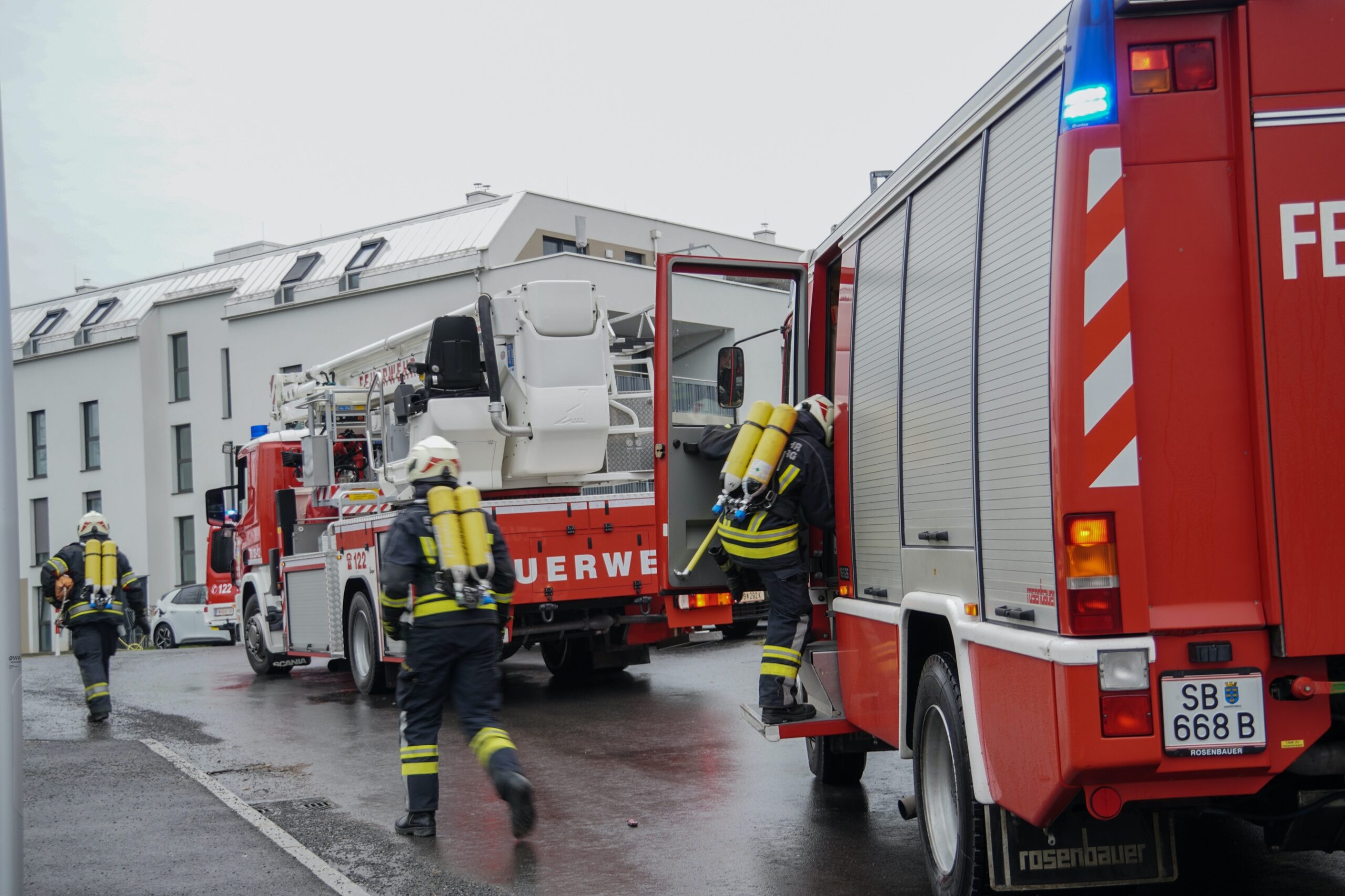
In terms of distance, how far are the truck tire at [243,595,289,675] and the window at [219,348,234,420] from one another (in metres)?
22.1

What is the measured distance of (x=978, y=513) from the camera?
446cm

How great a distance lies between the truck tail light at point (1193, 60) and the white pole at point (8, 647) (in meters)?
3.90

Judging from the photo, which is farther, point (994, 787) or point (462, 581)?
point (462, 581)

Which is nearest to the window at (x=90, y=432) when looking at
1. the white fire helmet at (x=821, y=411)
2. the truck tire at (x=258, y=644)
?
the truck tire at (x=258, y=644)

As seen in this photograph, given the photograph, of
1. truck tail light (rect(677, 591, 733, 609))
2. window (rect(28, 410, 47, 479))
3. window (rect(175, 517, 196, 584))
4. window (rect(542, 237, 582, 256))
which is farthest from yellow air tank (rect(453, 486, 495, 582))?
window (rect(28, 410, 47, 479))

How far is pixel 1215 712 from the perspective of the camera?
12.1 feet

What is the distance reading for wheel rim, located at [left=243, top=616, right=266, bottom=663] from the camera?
1648cm

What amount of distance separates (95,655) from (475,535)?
678 cm

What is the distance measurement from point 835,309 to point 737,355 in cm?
61

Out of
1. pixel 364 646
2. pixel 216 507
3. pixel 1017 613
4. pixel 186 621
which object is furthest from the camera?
pixel 186 621

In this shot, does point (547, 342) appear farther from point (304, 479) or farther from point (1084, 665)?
point (1084, 665)

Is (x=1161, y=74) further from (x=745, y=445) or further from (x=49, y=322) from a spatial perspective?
(x=49, y=322)

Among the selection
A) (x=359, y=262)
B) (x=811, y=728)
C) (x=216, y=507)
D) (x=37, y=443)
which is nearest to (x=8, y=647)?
(x=811, y=728)

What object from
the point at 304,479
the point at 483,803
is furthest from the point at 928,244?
the point at 304,479
